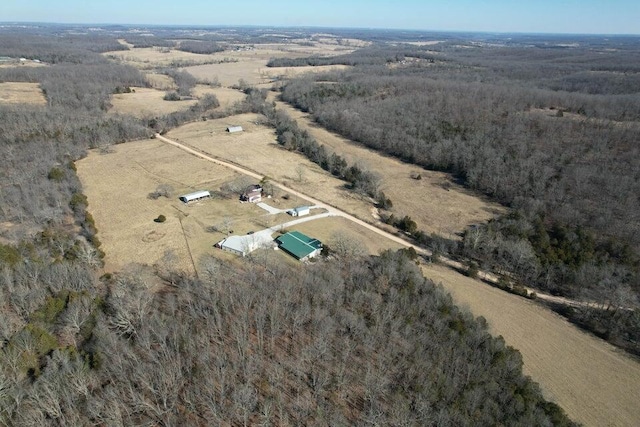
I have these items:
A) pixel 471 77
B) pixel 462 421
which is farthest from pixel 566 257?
pixel 471 77

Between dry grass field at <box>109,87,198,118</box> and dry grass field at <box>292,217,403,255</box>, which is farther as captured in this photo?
dry grass field at <box>109,87,198,118</box>

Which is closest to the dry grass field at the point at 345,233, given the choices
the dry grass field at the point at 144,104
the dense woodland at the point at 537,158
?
the dense woodland at the point at 537,158

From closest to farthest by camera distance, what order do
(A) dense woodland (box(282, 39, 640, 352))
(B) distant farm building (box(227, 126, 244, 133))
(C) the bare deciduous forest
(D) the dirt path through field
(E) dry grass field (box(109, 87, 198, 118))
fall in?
(C) the bare deciduous forest < (A) dense woodland (box(282, 39, 640, 352)) < (D) the dirt path through field < (B) distant farm building (box(227, 126, 244, 133)) < (E) dry grass field (box(109, 87, 198, 118))

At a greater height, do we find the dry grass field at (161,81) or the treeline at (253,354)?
the treeline at (253,354)

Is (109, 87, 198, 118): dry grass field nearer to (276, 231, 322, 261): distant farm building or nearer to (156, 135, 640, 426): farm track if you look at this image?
(276, 231, 322, 261): distant farm building

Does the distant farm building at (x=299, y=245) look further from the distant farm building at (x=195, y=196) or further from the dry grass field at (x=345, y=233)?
the distant farm building at (x=195, y=196)

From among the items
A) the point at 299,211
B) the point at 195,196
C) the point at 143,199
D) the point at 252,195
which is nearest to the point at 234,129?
the point at 143,199

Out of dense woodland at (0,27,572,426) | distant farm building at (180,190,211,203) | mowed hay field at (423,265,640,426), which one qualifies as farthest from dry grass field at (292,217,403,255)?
distant farm building at (180,190,211,203)
